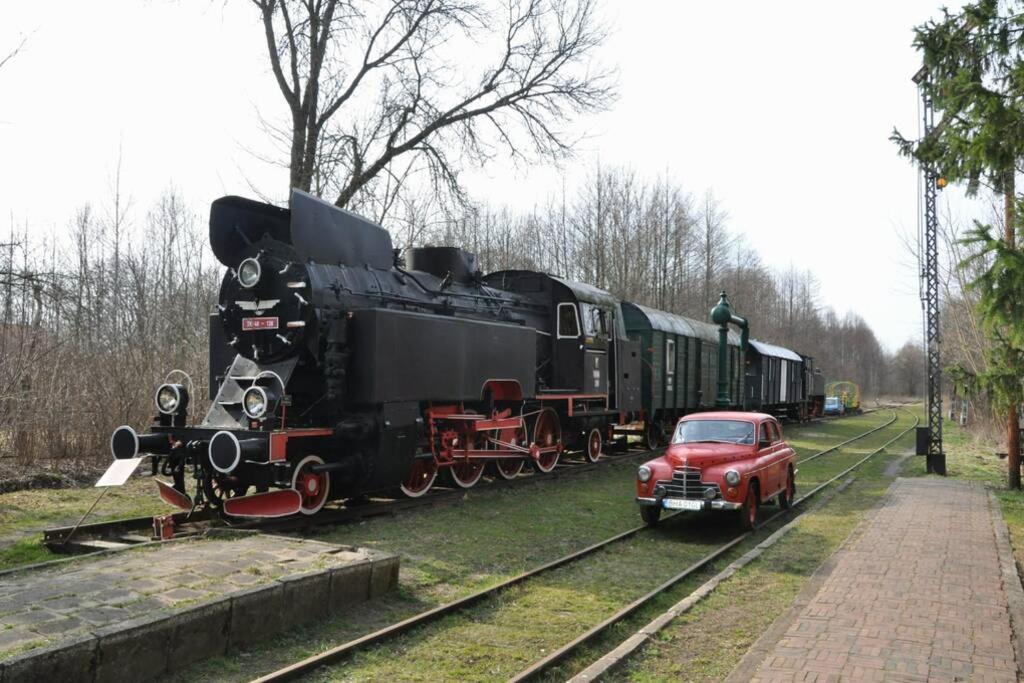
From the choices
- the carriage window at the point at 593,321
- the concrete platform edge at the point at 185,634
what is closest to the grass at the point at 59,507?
the concrete platform edge at the point at 185,634

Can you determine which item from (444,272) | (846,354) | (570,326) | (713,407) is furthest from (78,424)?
(846,354)

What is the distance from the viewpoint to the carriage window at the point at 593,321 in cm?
1456

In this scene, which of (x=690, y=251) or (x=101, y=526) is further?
(x=690, y=251)

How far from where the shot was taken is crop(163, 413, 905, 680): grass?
504 centimetres

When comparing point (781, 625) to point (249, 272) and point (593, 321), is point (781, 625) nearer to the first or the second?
point (249, 272)

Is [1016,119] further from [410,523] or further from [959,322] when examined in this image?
[959,322]

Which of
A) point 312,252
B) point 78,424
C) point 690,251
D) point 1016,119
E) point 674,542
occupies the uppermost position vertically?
point 690,251

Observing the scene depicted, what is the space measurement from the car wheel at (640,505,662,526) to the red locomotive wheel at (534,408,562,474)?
408 cm

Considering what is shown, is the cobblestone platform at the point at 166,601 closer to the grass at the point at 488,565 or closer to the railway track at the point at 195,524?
the grass at the point at 488,565

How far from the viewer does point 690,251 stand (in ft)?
139

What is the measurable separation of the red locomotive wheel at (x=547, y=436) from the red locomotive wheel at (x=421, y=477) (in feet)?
9.90

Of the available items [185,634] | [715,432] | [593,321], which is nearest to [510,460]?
[593,321]

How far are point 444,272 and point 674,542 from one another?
5826mm

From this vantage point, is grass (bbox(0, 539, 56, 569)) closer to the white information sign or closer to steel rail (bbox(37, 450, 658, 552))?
steel rail (bbox(37, 450, 658, 552))
